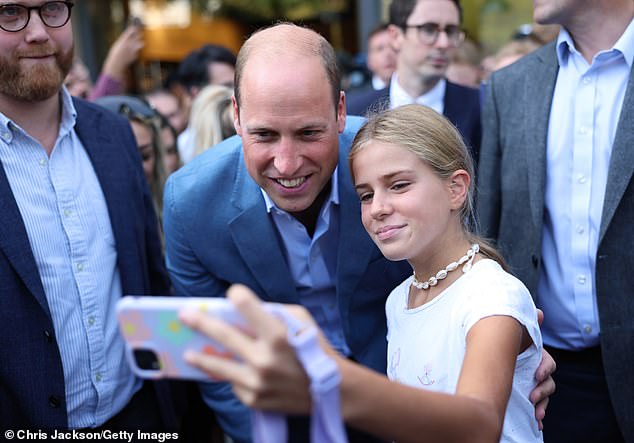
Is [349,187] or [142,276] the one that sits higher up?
[349,187]

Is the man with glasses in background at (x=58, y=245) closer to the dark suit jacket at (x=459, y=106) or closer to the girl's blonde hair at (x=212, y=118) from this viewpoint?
the girl's blonde hair at (x=212, y=118)

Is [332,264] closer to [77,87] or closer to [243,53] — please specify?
[243,53]

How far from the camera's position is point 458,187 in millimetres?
1829

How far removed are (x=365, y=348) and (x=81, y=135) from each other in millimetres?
1222

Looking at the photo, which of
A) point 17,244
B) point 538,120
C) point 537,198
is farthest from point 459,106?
point 17,244

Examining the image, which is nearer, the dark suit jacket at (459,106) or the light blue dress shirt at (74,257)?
the light blue dress shirt at (74,257)

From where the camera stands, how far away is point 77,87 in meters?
4.80

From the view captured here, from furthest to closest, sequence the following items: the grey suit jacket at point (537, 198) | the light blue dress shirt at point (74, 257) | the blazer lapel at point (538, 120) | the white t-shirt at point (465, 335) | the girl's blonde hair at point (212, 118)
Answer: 1. the girl's blonde hair at point (212, 118)
2. the blazer lapel at point (538, 120)
3. the grey suit jacket at point (537, 198)
4. the light blue dress shirt at point (74, 257)
5. the white t-shirt at point (465, 335)

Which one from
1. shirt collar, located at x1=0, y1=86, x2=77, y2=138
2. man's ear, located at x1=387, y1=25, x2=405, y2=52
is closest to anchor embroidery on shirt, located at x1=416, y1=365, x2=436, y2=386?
shirt collar, located at x1=0, y1=86, x2=77, y2=138

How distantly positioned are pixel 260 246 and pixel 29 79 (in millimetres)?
889

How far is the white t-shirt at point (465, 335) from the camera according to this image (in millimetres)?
1547

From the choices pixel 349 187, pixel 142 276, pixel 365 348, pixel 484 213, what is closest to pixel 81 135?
pixel 142 276

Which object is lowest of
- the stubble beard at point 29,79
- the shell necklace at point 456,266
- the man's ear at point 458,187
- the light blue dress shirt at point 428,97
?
the light blue dress shirt at point 428,97

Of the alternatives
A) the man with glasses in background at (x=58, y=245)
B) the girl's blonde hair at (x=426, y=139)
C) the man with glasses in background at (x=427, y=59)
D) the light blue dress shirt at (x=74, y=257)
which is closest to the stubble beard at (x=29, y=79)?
the man with glasses in background at (x=58, y=245)
